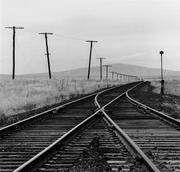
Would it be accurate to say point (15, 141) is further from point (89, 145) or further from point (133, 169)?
point (133, 169)

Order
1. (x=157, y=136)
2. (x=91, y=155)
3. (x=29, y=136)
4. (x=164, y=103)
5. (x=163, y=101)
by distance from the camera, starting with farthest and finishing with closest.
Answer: (x=163, y=101) < (x=164, y=103) < (x=29, y=136) < (x=157, y=136) < (x=91, y=155)

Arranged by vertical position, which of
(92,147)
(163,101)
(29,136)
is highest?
(92,147)

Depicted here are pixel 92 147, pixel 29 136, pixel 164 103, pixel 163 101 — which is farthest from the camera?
pixel 163 101

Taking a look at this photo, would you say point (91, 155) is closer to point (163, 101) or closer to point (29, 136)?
point (29, 136)

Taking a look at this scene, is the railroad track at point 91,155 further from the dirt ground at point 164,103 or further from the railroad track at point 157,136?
the dirt ground at point 164,103

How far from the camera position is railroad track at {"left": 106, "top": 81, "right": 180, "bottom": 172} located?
7.13 meters

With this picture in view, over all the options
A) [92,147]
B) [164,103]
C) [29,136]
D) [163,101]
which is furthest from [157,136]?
[163,101]

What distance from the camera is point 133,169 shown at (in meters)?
6.37

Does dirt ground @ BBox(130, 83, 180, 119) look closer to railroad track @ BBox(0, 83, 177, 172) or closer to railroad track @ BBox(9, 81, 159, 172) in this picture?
railroad track @ BBox(0, 83, 177, 172)

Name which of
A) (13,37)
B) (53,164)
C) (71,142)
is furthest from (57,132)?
(13,37)

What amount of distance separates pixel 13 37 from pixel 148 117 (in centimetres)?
5015

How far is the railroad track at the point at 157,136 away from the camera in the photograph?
7.13 metres

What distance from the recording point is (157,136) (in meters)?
10.1

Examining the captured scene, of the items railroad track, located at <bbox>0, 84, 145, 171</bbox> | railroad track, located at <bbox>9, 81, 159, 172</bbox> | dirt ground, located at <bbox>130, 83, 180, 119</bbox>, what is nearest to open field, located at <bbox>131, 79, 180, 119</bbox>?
dirt ground, located at <bbox>130, 83, 180, 119</bbox>
